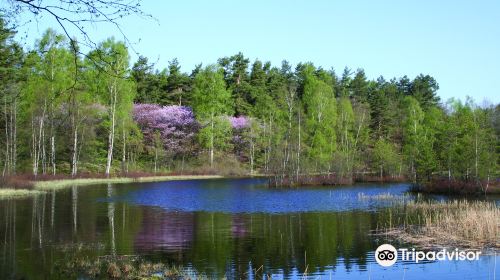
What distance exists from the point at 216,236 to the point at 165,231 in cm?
260

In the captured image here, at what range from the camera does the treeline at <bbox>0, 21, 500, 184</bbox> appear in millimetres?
45469

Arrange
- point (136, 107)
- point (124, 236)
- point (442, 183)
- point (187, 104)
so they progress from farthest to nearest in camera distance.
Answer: point (187, 104) → point (136, 107) → point (442, 183) → point (124, 236)

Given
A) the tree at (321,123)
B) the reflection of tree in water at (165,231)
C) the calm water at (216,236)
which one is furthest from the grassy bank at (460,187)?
the reflection of tree in water at (165,231)

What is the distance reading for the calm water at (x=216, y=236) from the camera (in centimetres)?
1434

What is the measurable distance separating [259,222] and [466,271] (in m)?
11.7

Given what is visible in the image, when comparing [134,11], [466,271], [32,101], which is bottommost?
[466,271]

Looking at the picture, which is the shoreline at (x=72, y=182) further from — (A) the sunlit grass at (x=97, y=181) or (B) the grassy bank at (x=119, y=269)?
(B) the grassy bank at (x=119, y=269)

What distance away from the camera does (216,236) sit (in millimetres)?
20062

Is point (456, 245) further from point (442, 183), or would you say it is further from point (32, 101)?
point (32, 101)

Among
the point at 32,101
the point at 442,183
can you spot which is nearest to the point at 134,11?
the point at 442,183

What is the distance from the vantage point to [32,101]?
50.4m
